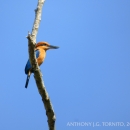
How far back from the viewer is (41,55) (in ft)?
24.6

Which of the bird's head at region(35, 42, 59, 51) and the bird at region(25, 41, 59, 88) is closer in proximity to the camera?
the bird at region(25, 41, 59, 88)

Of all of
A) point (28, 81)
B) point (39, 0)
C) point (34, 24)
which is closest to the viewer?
point (34, 24)

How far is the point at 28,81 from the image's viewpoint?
283 inches

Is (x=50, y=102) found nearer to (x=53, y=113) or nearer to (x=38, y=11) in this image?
(x=53, y=113)

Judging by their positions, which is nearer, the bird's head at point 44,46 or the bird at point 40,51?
the bird at point 40,51

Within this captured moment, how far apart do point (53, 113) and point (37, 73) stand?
0.70 m

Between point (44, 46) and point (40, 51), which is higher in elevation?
point (44, 46)

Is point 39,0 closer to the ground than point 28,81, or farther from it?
farther from it

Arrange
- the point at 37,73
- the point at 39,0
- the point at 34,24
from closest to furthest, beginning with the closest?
the point at 37,73 < the point at 34,24 < the point at 39,0

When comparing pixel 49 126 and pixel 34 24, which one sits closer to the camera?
pixel 49 126

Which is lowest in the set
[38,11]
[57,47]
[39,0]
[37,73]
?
[37,73]

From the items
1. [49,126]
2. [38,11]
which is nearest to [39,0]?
[38,11]

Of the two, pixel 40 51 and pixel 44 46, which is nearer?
pixel 40 51

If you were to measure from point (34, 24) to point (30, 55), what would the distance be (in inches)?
32.4
